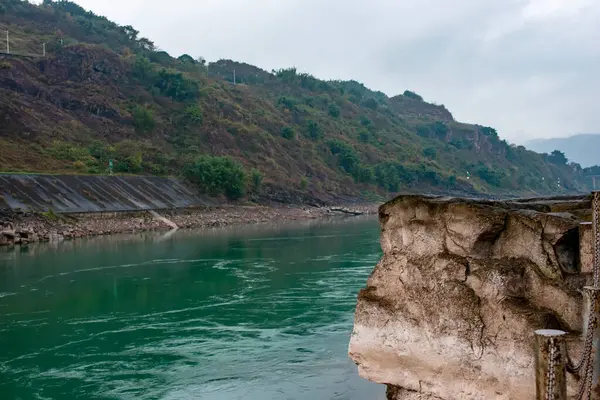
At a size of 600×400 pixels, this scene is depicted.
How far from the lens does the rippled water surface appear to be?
1396 centimetres

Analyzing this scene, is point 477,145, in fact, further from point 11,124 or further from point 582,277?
point 582,277

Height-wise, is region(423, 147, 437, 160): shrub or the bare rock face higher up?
region(423, 147, 437, 160): shrub

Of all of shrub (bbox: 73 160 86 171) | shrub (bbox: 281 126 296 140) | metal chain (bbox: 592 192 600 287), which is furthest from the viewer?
shrub (bbox: 281 126 296 140)

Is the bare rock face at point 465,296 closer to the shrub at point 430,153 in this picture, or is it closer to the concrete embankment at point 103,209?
the concrete embankment at point 103,209

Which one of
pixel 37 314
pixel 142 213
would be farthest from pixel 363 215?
pixel 37 314

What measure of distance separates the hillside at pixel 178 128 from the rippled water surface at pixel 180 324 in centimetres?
3059

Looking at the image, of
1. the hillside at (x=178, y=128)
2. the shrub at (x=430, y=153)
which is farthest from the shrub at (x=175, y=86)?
the shrub at (x=430, y=153)

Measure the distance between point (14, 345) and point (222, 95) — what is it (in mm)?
93019

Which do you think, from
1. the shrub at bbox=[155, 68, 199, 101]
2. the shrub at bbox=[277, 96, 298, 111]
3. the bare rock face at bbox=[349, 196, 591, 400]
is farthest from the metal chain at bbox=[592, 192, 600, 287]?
the shrub at bbox=[277, 96, 298, 111]

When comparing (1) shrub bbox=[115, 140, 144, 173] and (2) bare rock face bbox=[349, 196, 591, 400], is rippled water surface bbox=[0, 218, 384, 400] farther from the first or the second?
(1) shrub bbox=[115, 140, 144, 173]

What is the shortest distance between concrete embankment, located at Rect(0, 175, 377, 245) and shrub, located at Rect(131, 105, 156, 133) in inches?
687

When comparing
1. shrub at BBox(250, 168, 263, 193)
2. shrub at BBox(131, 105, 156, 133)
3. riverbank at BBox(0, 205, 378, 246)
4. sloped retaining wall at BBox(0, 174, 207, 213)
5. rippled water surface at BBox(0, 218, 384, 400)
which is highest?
shrub at BBox(131, 105, 156, 133)

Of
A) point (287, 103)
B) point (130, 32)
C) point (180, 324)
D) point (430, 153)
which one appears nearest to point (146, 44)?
point (130, 32)

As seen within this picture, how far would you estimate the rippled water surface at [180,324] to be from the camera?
13961 mm
